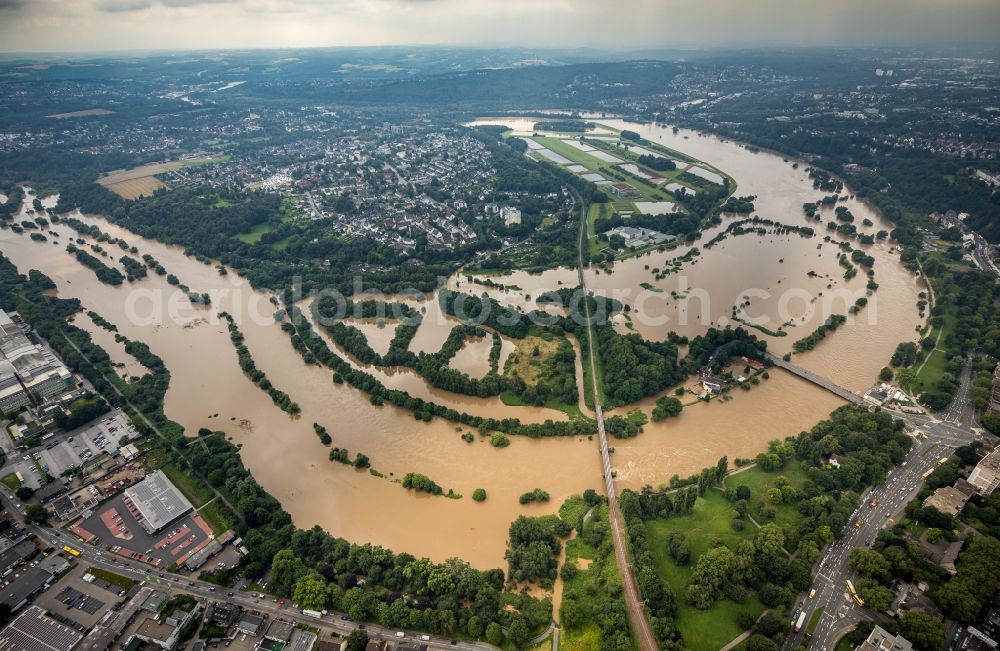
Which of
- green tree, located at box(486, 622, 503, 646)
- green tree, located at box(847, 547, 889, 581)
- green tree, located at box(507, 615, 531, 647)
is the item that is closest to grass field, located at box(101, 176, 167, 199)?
green tree, located at box(486, 622, 503, 646)

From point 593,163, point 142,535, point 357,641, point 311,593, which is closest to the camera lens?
point 357,641

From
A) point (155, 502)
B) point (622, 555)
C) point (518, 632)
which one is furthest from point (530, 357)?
point (155, 502)

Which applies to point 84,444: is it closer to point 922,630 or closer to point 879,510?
point 922,630

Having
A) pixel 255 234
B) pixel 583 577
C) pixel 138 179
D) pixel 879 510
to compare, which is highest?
pixel 138 179

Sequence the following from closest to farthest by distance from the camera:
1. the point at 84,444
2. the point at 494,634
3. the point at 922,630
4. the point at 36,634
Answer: the point at 922,630 → the point at 494,634 → the point at 36,634 → the point at 84,444

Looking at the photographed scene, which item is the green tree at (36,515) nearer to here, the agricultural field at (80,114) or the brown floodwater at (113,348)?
the brown floodwater at (113,348)

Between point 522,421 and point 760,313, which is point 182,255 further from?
point 760,313

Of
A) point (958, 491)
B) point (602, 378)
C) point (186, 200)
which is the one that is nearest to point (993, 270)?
point (958, 491)
